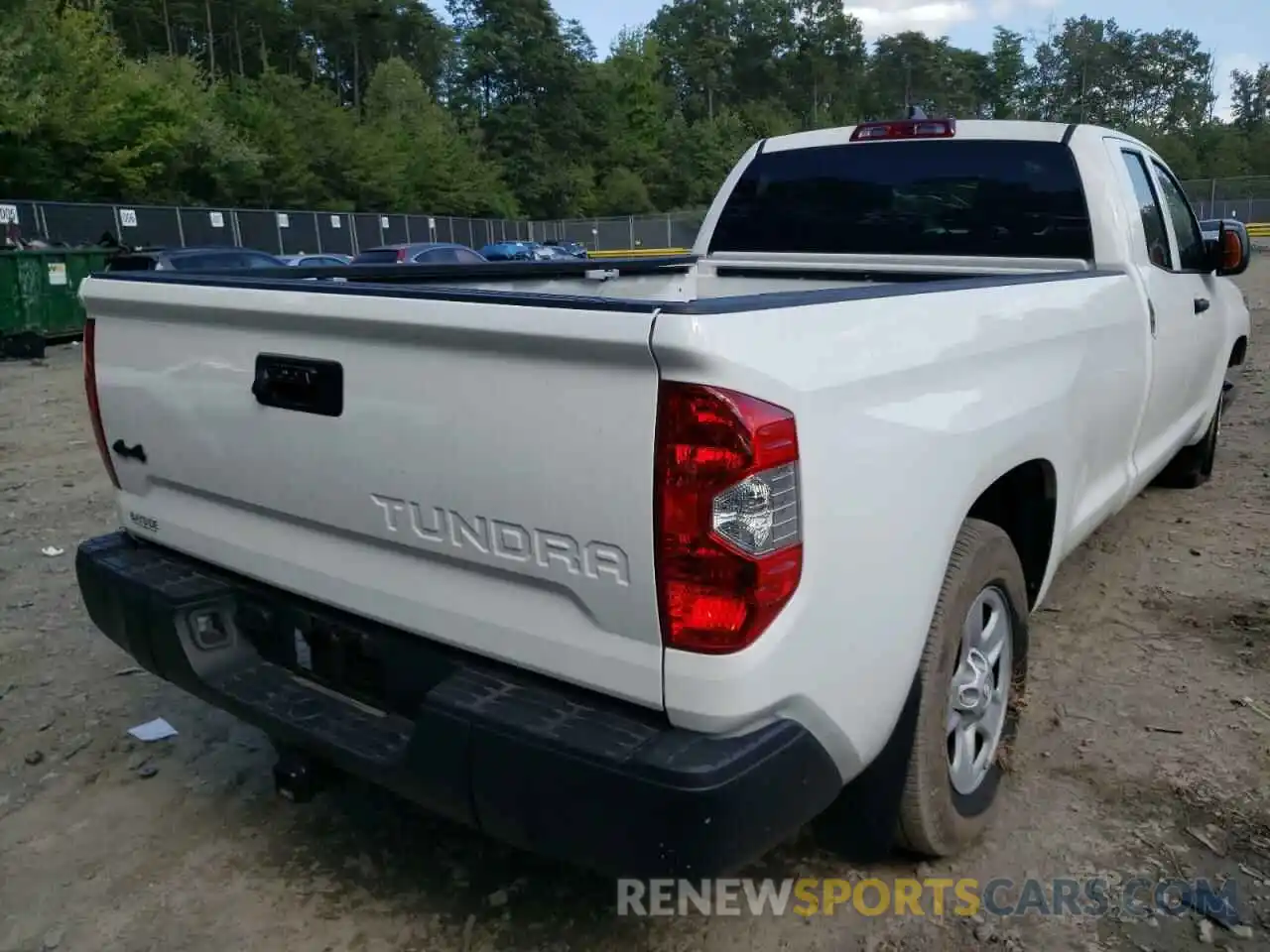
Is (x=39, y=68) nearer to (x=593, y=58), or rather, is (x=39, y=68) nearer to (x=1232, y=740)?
(x=1232, y=740)

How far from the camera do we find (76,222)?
25672 mm

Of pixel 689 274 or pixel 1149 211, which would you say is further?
pixel 689 274

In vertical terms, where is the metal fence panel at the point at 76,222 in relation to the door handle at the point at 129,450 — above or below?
above

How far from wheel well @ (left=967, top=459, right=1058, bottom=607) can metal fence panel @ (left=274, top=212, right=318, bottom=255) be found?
34789 mm

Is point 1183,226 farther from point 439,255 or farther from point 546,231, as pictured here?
point 546,231

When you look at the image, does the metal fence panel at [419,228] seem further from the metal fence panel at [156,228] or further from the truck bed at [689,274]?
the truck bed at [689,274]

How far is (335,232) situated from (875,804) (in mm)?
38762

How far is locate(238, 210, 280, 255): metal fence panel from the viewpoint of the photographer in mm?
33250

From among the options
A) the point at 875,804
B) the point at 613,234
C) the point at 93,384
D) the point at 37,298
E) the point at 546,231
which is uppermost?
the point at 546,231

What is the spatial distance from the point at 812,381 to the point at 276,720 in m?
1.52

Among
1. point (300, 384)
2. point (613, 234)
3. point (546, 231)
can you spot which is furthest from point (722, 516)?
point (546, 231)

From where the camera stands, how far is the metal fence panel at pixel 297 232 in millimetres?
34844

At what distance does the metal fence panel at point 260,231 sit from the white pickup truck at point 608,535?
32.8 metres

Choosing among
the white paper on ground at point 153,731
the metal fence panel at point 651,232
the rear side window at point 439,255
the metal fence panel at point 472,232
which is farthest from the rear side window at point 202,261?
the metal fence panel at point 651,232
